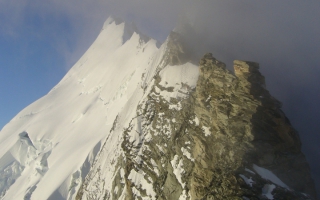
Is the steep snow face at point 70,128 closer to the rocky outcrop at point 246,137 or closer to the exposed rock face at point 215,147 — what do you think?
the exposed rock face at point 215,147

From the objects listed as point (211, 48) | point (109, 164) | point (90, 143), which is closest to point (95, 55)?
point (90, 143)

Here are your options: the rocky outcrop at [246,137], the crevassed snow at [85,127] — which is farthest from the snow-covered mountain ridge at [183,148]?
the crevassed snow at [85,127]

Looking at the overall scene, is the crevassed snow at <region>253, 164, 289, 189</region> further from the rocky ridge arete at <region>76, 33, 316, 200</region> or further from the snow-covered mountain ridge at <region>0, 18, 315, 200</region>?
the snow-covered mountain ridge at <region>0, 18, 315, 200</region>

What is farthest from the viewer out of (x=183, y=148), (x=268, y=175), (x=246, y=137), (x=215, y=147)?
(x=183, y=148)

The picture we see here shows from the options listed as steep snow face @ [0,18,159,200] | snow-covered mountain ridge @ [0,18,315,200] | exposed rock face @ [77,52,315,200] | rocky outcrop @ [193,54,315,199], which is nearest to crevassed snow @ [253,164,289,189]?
exposed rock face @ [77,52,315,200]

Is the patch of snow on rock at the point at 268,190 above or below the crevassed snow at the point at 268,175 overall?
below

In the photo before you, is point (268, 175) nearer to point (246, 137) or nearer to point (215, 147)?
point (246, 137)

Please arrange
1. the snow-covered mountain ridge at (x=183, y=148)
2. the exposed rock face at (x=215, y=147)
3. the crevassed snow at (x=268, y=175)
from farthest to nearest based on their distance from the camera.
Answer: the snow-covered mountain ridge at (x=183, y=148) < the crevassed snow at (x=268, y=175) < the exposed rock face at (x=215, y=147)

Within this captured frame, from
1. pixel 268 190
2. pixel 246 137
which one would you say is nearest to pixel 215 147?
pixel 246 137
